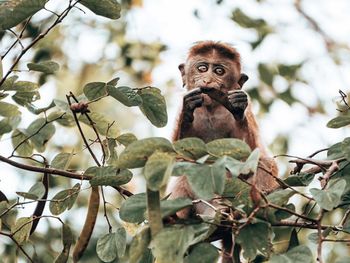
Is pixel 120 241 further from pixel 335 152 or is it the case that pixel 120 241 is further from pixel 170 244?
pixel 335 152

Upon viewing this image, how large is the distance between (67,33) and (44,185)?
19.8 feet

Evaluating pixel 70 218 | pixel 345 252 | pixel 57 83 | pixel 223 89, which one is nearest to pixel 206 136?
pixel 223 89

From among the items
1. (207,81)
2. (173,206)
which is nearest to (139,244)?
(173,206)

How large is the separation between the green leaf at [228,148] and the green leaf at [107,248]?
0.75 m

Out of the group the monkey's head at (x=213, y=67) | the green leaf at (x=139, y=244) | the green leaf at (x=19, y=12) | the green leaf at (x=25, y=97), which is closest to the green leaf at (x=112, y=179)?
the green leaf at (x=139, y=244)

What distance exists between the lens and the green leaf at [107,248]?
2.85m

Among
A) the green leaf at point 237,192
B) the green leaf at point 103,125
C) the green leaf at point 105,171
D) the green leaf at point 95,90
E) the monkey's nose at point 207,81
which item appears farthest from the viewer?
the monkey's nose at point 207,81

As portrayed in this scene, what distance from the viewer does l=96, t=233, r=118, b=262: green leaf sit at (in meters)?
2.85

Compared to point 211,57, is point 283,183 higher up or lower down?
lower down

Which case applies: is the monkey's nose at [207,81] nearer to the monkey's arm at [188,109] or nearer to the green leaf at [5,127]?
the monkey's arm at [188,109]

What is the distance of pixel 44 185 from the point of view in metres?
3.25

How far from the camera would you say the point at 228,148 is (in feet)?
7.66

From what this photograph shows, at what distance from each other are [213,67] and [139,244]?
11.3ft

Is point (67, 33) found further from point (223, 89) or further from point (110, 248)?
point (110, 248)
